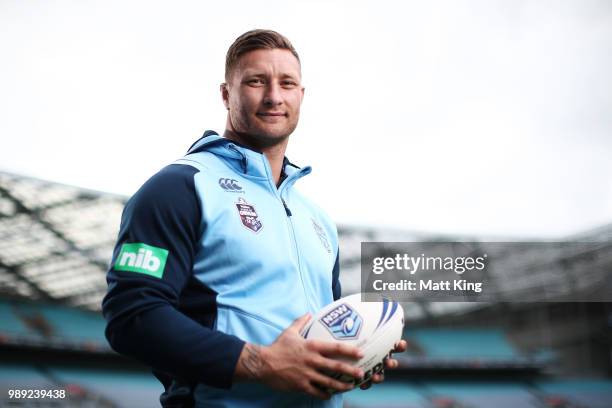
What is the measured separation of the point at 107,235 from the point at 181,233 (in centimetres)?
1845

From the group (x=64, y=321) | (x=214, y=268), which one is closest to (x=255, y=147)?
(x=214, y=268)

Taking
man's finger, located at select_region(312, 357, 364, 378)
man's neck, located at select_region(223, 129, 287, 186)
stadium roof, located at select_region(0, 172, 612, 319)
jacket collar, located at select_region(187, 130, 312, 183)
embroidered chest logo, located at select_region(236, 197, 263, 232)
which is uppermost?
stadium roof, located at select_region(0, 172, 612, 319)

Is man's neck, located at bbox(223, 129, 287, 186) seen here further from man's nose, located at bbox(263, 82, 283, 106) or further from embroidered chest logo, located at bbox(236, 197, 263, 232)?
embroidered chest logo, located at bbox(236, 197, 263, 232)

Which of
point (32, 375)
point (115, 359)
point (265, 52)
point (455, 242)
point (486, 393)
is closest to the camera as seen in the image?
point (265, 52)

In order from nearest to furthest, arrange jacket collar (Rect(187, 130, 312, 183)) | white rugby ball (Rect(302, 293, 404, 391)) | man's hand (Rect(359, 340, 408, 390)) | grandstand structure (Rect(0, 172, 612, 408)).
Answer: white rugby ball (Rect(302, 293, 404, 391)) → man's hand (Rect(359, 340, 408, 390)) → jacket collar (Rect(187, 130, 312, 183)) → grandstand structure (Rect(0, 172, 612, 408))

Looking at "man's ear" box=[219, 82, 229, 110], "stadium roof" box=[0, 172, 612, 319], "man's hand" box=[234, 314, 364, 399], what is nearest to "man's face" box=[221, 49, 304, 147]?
"man's ear" box=[219, 82, 229, 110]

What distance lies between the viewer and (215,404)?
5.79 ft

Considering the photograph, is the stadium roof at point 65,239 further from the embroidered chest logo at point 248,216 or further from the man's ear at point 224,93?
the embroidered chest logo at point 248,216

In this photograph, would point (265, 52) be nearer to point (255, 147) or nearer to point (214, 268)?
point (255, 147)

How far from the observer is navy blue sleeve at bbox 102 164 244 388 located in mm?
1615

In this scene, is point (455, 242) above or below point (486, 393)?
above

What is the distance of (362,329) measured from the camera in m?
1.93

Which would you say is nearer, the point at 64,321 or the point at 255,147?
the point at 255,147

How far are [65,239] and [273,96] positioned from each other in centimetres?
1845
